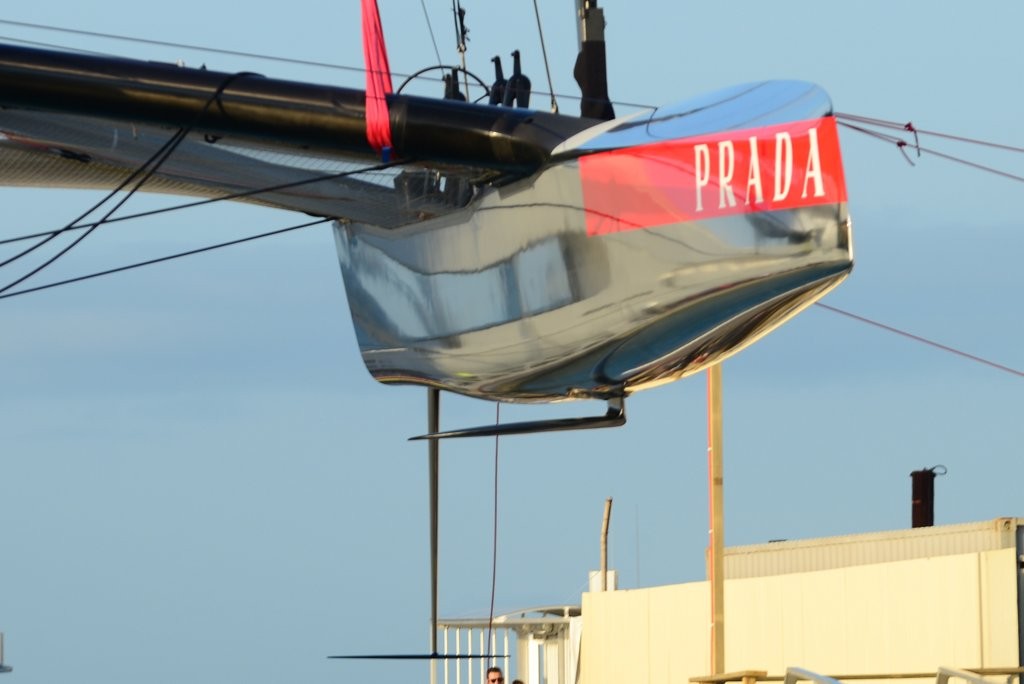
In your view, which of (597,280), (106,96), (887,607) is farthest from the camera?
(887,607)

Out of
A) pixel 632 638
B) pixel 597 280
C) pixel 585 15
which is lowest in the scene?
pixel 632 638

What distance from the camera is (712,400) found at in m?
21.3

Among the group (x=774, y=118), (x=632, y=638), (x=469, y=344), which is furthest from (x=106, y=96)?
(x=632, y=638)

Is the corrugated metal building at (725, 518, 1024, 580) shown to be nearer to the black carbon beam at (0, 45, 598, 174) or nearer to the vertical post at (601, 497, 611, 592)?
A: the vertical post at (601, 497, 611, 592)

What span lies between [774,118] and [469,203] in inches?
89.5

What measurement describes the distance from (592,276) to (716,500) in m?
10.9

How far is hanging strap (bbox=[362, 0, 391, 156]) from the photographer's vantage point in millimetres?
11164

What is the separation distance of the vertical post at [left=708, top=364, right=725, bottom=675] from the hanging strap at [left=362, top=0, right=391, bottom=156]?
9.73m

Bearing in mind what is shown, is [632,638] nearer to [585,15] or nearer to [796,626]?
[796,626]

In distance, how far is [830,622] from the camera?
951 inches

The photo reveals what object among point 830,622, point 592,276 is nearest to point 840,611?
point 830,622

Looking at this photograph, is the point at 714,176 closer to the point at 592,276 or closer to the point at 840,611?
the point at 592,276

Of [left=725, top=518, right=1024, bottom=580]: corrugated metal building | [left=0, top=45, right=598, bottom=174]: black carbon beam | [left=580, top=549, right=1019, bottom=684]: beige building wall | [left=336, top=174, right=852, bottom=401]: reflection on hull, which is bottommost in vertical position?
[left=580, top=549, right=1019, bottom=684]: beige building wall

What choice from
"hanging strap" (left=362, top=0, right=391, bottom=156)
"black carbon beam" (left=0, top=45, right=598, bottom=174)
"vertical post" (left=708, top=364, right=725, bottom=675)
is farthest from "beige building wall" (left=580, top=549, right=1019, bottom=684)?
"hanging strap" (left=362, top=0, right=391, bottom=156)
